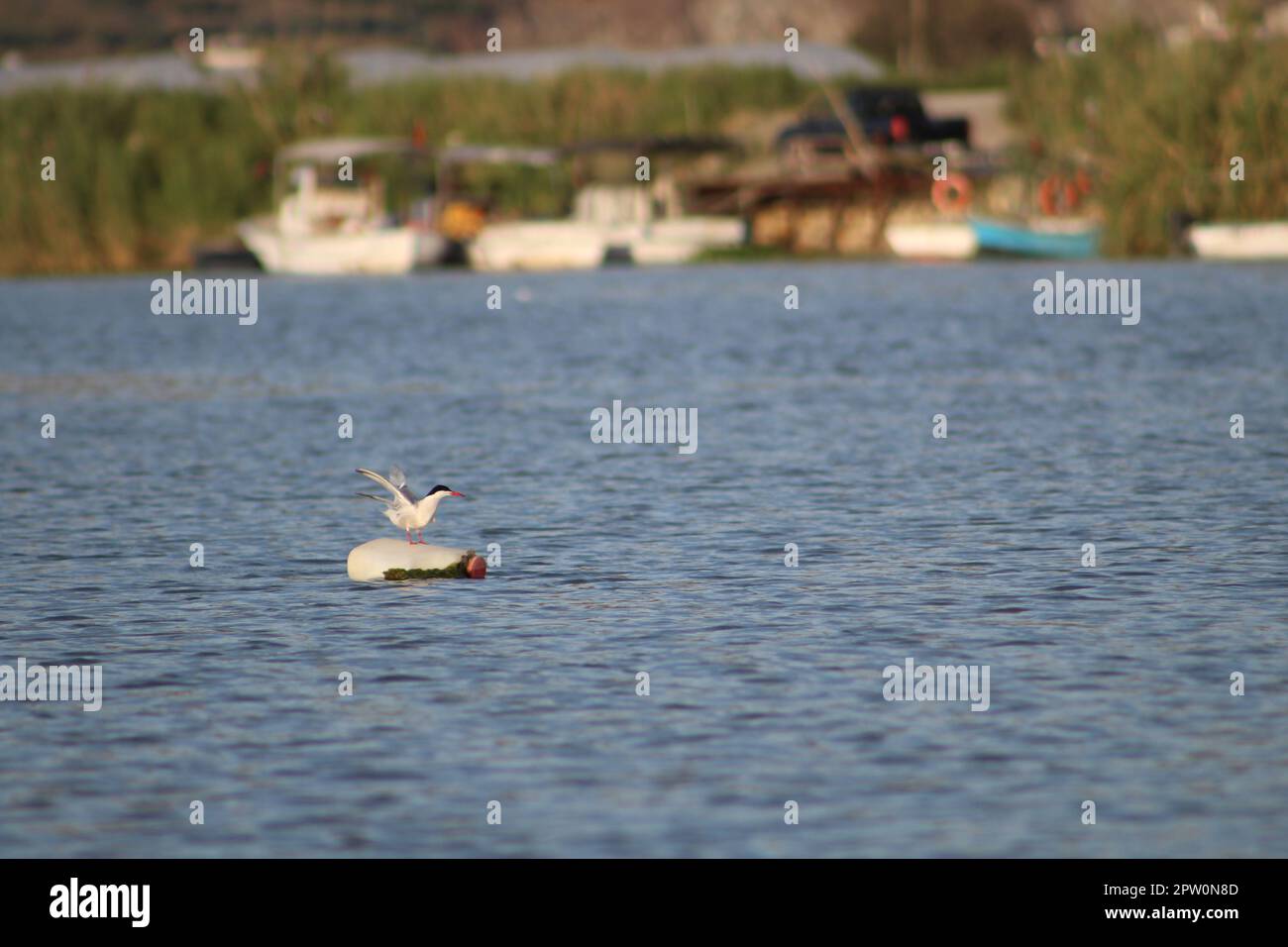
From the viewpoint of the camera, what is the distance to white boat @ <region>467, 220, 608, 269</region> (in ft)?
259

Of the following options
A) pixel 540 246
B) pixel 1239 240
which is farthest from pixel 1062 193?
pixel 540 246

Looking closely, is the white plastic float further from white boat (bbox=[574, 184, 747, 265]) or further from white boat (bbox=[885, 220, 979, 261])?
white boat (bbox=[574, 184, 747, 265])

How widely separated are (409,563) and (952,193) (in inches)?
2518

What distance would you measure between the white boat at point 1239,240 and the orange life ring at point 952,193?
13.9 meters

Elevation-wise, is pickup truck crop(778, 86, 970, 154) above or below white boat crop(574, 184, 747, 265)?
above

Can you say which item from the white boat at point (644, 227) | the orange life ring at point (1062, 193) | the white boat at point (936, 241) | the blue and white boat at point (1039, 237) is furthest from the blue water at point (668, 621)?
the white boat at point (644, 227)

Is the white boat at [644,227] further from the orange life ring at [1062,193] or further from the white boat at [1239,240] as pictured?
the white boat at [1239,240]

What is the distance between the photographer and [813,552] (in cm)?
1881

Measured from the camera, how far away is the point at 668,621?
15.8 meters

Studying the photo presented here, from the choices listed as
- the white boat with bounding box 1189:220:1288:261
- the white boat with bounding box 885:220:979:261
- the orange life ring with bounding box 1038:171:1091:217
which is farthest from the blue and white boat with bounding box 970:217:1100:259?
the white boat with bounding box 1189:220:1288:261

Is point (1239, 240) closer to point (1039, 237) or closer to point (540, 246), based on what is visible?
point (1039, 237)

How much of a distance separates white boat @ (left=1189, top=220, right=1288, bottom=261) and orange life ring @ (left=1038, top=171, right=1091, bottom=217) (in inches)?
328

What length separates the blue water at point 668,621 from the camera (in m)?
11.1
